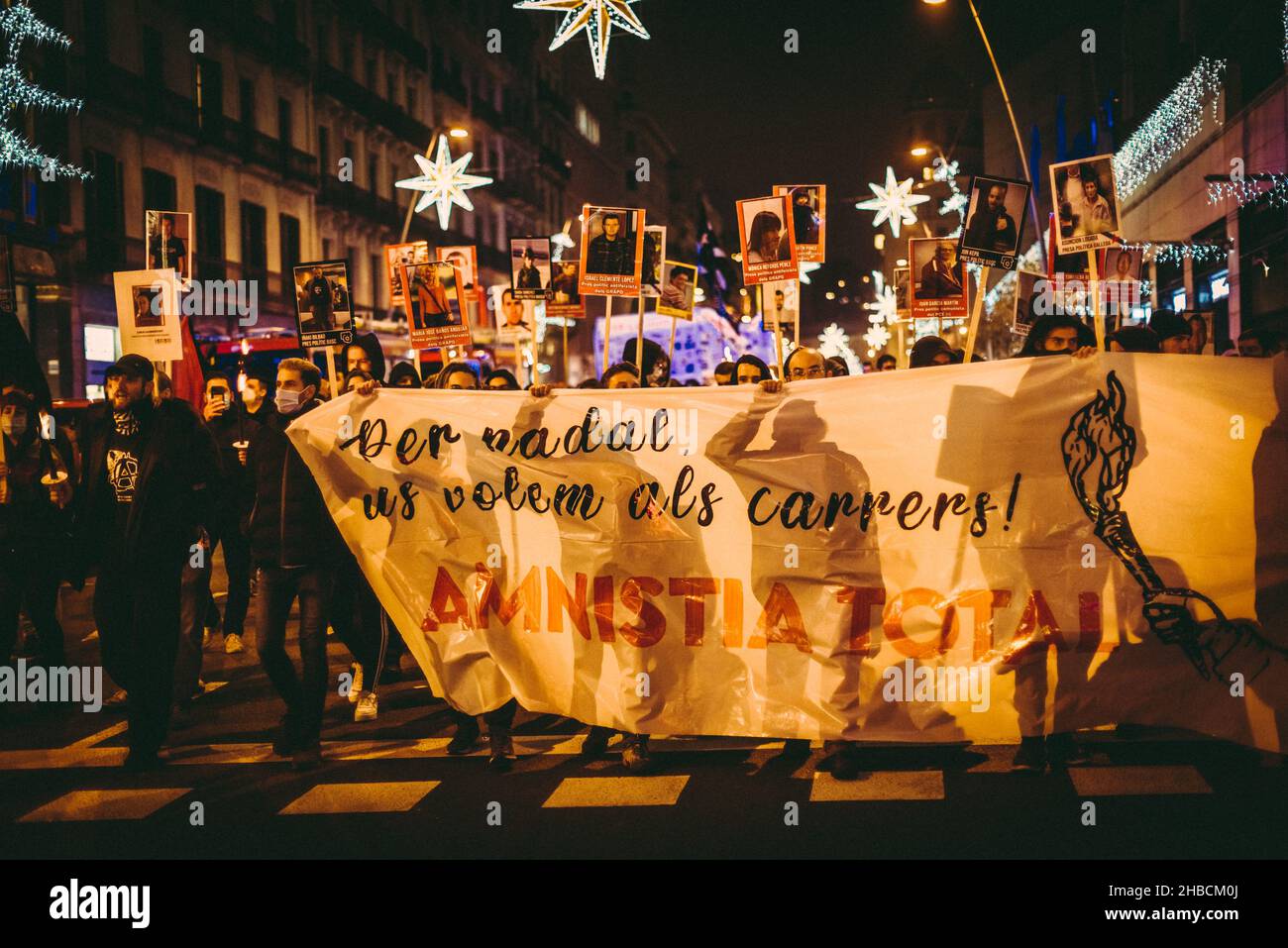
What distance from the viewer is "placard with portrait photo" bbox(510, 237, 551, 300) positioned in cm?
1177

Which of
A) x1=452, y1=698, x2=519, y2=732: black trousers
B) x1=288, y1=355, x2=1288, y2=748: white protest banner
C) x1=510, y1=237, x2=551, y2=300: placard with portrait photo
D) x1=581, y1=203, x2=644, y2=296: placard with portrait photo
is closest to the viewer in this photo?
x1=288, y1=355, x2=1288, y2=748: white protest banner

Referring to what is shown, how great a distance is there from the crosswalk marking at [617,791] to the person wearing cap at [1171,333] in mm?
4472

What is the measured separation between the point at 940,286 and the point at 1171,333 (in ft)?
4.88

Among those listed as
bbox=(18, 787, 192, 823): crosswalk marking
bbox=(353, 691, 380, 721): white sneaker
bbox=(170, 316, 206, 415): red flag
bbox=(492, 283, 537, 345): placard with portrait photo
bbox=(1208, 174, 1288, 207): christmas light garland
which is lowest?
bbox=(18, 787, 192, 823): crosswalk marking

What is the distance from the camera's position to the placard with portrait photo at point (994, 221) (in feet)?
26.2

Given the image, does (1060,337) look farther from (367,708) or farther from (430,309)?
(430,309)

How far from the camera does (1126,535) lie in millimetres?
6090

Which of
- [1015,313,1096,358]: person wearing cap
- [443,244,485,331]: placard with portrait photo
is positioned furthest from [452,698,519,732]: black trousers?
[443,244,485,331]: placard with portrait photo

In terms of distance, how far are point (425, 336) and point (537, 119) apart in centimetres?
5623

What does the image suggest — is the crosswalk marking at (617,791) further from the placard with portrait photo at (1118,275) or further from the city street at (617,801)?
the placard with portrait photo at (1118,275)

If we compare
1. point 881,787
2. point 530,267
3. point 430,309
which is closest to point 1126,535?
point 881,787

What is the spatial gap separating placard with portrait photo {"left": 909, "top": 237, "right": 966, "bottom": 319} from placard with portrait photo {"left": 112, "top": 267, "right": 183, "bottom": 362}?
187 inches

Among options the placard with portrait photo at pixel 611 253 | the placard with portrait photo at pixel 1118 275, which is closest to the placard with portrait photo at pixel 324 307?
the placard with portrait photo at pixel 611 253

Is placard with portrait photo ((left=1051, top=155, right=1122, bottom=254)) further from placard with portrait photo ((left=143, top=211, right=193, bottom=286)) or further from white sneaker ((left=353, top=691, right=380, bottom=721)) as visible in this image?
placard with portrait photo ((left=143, top=211, right=193, bottom=286))
